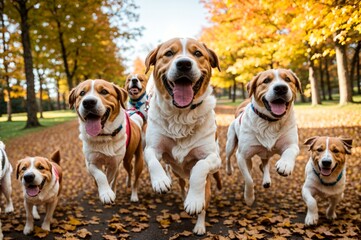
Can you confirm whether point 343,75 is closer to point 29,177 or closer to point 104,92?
point 104,92

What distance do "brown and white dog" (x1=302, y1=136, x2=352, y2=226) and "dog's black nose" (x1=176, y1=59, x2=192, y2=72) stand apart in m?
2.61

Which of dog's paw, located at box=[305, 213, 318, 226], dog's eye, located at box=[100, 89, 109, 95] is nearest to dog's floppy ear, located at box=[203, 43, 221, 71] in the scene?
dog's eye, located at box=[100, 89, 109, 95]

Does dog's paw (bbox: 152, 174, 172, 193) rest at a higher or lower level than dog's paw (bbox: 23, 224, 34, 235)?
higher

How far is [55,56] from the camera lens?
872 inches

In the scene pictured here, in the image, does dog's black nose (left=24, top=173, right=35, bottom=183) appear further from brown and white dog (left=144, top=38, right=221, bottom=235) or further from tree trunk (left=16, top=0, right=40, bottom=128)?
tree trunk (left=16, top=0, right=40, bottom=128)

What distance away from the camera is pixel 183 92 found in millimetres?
3270

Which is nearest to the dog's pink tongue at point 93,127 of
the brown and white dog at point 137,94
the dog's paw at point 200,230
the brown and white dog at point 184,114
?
the brown and white dog at point 184,114

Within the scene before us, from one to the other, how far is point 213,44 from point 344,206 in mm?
16479

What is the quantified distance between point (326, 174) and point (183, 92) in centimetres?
266

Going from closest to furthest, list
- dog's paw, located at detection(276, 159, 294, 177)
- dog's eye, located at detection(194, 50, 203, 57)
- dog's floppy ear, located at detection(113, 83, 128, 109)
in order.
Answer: dog's eye, located at detection(194, 50, 203, 57)
dog's paw, located at detection(276, 159, 294, 177)
dog's floppy ear, located at detection(113, 83, 128, 109)

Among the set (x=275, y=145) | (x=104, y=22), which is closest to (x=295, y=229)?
(x=275, y=145)

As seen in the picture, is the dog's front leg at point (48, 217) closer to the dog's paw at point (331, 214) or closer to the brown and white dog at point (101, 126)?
the brown and white dog at point (101, 126)

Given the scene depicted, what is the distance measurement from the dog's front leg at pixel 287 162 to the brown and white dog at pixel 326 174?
613 millimetres

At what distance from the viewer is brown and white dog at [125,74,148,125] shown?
6.50 m
